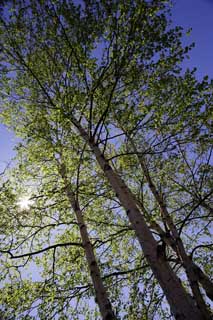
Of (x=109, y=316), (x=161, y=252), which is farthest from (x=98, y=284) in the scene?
(x=161, y=252)

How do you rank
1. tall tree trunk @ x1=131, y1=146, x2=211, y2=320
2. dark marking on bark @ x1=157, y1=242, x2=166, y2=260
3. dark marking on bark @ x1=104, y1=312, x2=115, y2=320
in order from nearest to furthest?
dark marking on bark @ x1=157, y1=242, x2=166, y2=260
tall tree trunk @ x1=131, y1=146, x2=211, y2=320
dark marking on bark @ x1=104, y1=312, x2=115, y2=320

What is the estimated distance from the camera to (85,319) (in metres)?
6.16

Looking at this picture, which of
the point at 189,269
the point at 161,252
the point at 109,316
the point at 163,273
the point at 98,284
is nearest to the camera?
the point at 163,273

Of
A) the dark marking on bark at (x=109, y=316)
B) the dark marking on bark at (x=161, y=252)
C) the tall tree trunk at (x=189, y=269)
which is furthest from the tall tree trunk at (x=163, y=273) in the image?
the dark marking on bark at (x=109, y=316)

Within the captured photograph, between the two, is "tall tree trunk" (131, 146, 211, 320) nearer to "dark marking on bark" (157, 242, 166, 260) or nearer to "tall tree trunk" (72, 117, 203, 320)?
"tall tree trunk" (72, 117, 203, 320)

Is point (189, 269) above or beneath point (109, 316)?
above

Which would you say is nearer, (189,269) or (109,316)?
(109,316)

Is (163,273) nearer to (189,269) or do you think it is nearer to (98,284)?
(98,284)

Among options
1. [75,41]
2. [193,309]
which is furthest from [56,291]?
[75,41]

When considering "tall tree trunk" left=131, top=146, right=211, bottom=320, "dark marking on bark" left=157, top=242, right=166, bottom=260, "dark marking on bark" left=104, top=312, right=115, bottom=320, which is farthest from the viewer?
"dark marking on bark" left=104, top=312, right=115, bottom=320

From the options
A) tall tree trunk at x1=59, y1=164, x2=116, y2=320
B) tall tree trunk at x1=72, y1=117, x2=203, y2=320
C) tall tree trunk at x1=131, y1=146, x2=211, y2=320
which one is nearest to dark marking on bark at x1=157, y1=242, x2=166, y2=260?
tall tree trunk at x1=72, y1=117, x2=203, y2=320

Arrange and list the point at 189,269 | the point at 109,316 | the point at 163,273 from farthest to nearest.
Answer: the point at 189,269 < the point at 109,316 < the point at 163,273

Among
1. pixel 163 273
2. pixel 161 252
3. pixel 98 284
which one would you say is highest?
pixel 98 284

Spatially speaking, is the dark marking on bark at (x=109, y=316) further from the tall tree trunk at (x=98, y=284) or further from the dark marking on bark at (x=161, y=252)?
the dark marking on bark at (x=161, y=252)
